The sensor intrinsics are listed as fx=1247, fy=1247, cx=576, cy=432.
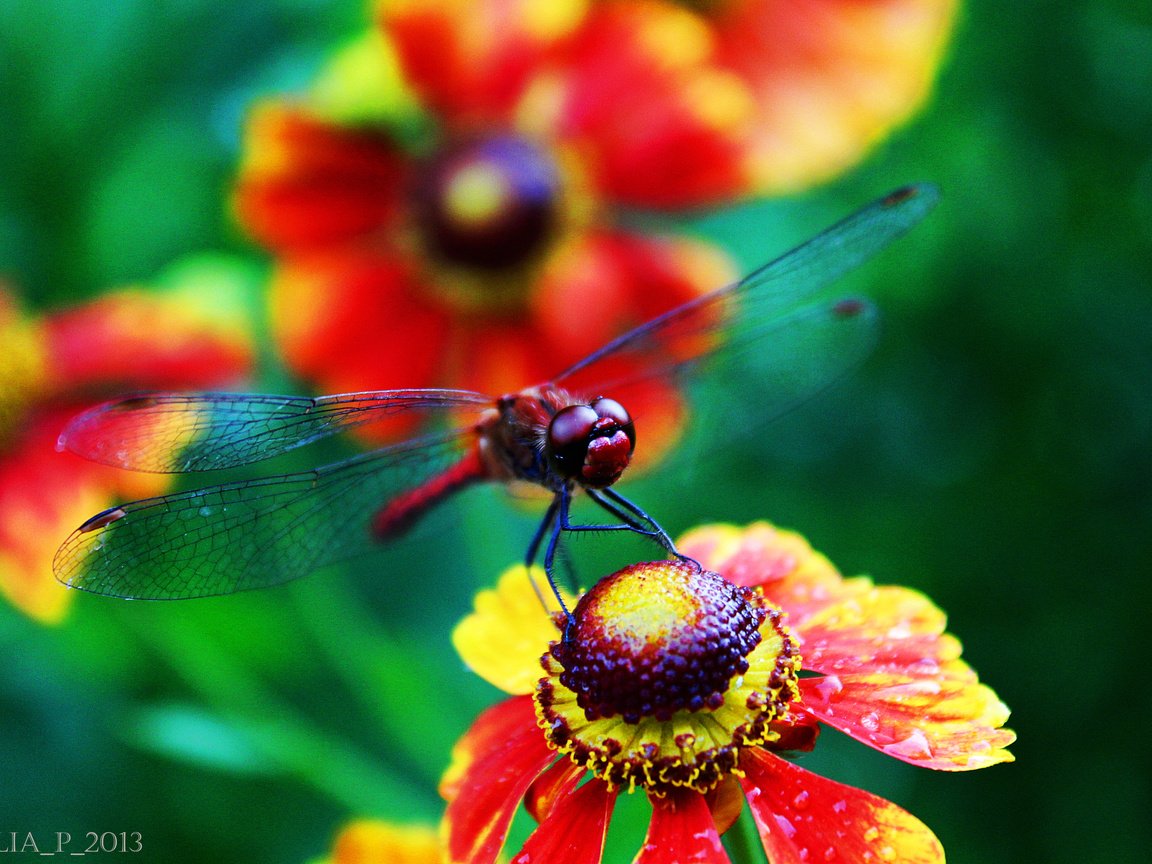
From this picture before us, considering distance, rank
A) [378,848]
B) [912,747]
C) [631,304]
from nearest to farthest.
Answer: [912,747], [378,848], [631,304]

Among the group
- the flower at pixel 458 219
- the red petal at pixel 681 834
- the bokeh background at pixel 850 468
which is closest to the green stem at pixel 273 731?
the bokeh background at pixel 850 468

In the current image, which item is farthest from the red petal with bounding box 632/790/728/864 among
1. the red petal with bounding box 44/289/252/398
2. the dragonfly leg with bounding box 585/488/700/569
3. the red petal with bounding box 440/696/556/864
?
the red petal with bounding box 44/289/252/398

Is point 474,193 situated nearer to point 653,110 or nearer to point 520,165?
point 520,165

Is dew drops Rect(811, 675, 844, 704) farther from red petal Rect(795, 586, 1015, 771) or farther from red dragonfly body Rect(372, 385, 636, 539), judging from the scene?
red dragonfly body Rect(372, 385, 636, 539)

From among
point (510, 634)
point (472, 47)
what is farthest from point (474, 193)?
point (510, 634)

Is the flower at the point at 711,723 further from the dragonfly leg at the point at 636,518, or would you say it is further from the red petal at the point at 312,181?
the red petal at the point at 312,181
